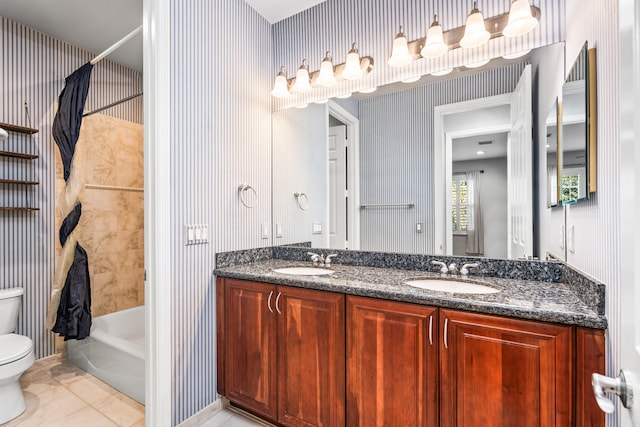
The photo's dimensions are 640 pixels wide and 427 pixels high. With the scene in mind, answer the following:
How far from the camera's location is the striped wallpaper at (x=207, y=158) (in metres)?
1.77

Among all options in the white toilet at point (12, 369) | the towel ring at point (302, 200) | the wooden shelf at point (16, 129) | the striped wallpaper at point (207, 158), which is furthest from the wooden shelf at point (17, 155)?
the towel ring at point (302, 200)

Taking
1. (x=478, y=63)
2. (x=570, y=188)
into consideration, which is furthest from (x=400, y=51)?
(x=570, y=188)

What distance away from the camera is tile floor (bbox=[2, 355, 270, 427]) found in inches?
73.6

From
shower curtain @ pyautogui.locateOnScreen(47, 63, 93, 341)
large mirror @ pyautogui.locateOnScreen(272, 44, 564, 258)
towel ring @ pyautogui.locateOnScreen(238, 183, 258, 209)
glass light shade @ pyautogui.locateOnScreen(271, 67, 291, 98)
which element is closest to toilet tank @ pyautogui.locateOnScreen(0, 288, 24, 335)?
shower curtain @ pyautogui.locateOnScreen(47, 63, 93, 341)

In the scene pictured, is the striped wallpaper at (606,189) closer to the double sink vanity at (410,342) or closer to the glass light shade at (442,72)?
the double sink vanity at (410,342)

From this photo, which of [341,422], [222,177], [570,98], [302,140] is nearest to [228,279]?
[222,177]

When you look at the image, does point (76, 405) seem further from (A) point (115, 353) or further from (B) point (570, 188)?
(B) point (570, 188)

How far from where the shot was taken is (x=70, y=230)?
238 cm

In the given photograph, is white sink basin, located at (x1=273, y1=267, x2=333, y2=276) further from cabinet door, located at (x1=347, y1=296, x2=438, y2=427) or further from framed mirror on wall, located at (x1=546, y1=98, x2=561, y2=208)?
framed mirror on wall, located at (x1=546, y1=98, x2=561, y2=208)

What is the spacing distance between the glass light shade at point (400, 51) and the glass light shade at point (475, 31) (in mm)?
310

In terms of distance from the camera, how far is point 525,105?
1.69m

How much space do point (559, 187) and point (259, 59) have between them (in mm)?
2040

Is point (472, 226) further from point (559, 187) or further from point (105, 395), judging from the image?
point (105, 395)

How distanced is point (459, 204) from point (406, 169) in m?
0.40
